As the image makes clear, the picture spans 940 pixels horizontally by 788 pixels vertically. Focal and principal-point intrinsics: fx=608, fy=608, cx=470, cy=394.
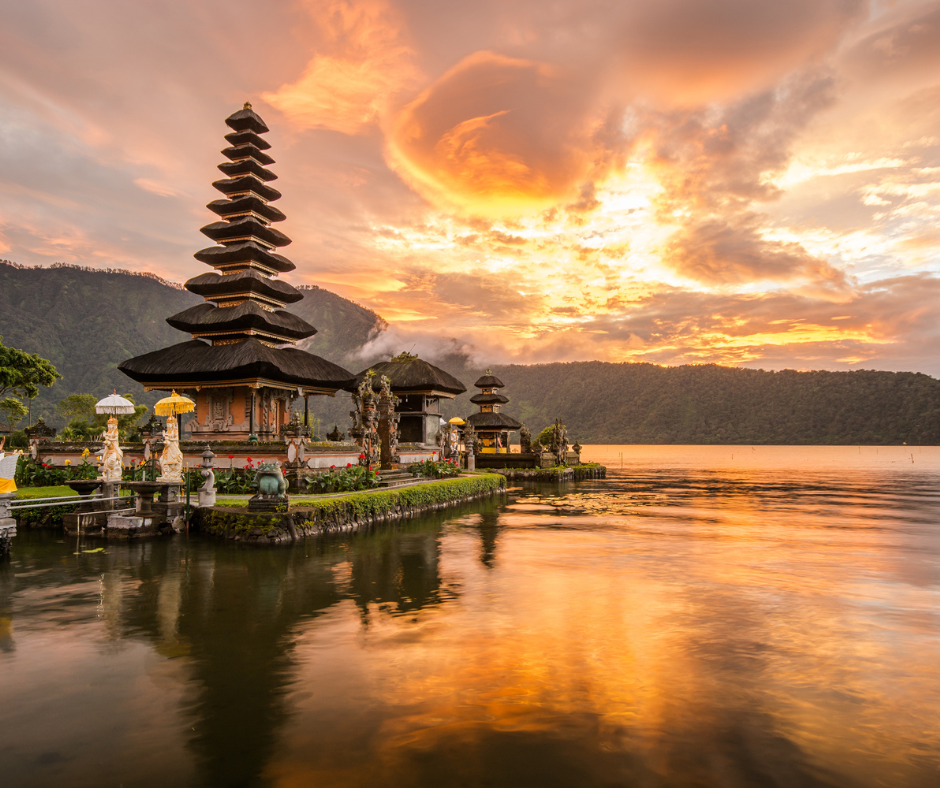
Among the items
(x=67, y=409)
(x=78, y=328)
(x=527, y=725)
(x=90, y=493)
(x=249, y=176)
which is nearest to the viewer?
(x=527, y=725)

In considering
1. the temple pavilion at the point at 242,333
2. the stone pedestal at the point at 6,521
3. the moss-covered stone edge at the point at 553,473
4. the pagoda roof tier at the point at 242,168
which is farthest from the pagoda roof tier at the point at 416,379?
the stone pedestal at the point at 6,521

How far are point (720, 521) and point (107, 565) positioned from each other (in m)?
23.0

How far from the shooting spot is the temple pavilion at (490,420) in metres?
63.8

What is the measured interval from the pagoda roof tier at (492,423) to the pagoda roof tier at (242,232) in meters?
30.4

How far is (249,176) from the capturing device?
126 ft

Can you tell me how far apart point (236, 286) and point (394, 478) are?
15.8 meters

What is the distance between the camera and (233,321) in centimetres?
3384

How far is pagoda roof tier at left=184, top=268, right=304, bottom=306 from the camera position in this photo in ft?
118

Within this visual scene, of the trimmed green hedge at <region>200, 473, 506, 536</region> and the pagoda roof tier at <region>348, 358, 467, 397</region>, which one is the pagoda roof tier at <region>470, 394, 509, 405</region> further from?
the trimmed green hedge at <region>200, 473, 506, 536</region>

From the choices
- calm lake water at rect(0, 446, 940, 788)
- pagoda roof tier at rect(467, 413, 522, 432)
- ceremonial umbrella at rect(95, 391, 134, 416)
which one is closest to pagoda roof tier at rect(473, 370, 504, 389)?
pagoda roof tier at rect(467, 413, 522, 432)

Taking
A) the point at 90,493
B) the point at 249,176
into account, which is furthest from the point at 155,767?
the point at 249,176

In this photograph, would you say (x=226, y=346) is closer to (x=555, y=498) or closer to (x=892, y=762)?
(x=555, y=498)

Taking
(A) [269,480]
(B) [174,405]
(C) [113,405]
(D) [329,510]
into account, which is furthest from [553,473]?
(A) [269,480]

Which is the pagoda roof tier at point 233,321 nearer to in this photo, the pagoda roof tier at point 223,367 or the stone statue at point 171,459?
the pagoda roof tier at point 223,367
